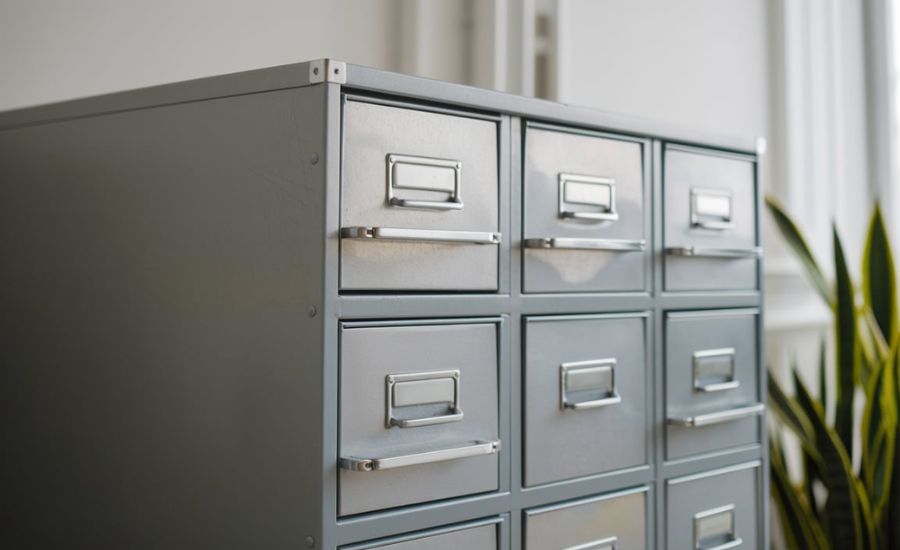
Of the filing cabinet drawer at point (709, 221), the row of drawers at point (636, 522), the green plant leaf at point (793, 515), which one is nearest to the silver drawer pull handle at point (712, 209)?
the filing cabinet drawer at point (709, 221)

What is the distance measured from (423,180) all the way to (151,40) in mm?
609

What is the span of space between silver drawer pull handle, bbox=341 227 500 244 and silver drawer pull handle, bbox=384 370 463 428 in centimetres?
13

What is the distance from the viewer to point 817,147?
2467mm

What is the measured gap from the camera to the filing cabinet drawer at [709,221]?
1282 mm

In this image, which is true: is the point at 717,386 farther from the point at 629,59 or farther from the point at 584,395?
the point at 629,59

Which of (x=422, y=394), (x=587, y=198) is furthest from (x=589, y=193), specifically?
(x=422, y=394)

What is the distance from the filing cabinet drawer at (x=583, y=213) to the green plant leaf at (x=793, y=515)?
2.89ft

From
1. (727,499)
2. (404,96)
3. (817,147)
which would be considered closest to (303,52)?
(404,96)

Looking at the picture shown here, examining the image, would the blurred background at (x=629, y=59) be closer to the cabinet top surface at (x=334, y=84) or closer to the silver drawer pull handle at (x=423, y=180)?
the cabinet top surface at (x=334, y=84)

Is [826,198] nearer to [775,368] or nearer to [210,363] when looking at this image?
[775,368]

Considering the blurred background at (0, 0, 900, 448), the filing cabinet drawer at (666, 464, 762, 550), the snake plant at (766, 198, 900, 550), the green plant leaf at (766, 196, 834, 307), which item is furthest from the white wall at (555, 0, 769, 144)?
the filing cabinet drawer at (666, 464, 762, 550)

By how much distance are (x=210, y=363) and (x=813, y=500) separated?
150 centimetres

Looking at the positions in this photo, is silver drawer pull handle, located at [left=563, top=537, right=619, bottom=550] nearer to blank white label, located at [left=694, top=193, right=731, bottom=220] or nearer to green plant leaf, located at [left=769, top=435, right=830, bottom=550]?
blank white label, located at [left=694, top=193, right=731, bottom=220]

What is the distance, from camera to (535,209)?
3.57 ft
